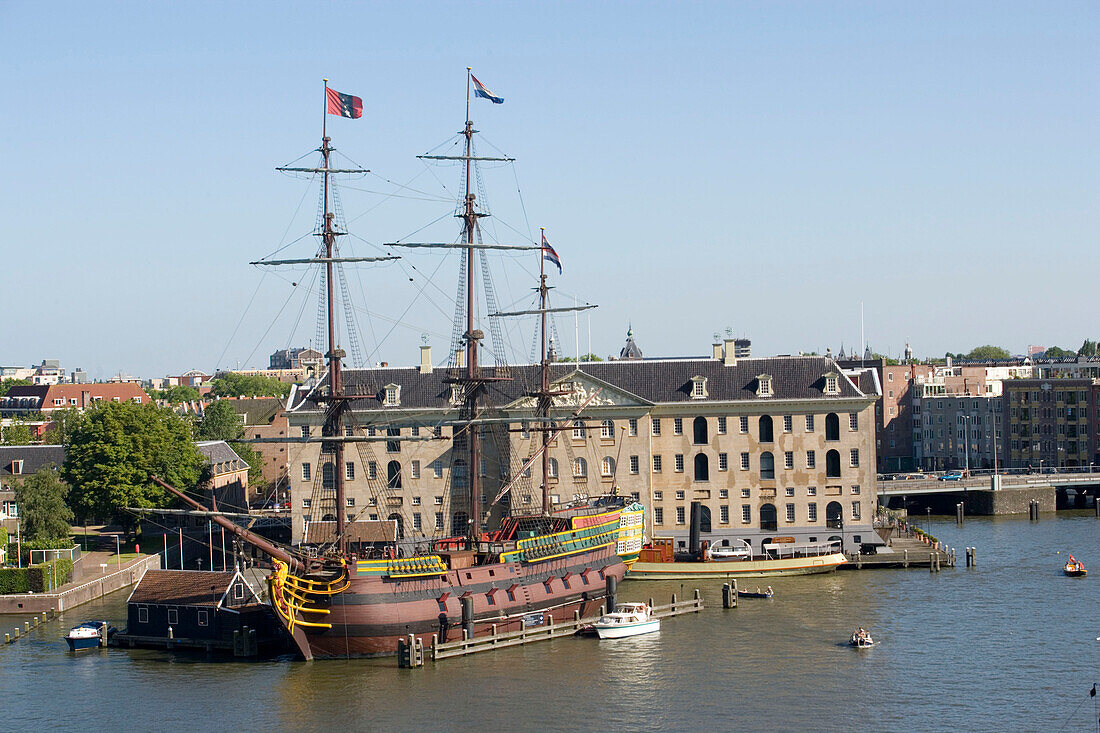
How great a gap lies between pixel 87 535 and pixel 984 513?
8384cm

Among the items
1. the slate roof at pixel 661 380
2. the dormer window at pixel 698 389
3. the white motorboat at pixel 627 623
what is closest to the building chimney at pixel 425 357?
the slate roof at pixel 661 380

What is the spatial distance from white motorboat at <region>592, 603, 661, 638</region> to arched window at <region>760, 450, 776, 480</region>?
29.8 m

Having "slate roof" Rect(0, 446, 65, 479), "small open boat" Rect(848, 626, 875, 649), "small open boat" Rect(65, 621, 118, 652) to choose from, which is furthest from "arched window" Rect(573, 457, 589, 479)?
"slate roof" Rect(0, 446, 65, 479)

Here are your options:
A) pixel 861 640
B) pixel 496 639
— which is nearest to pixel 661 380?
pixel 496 639

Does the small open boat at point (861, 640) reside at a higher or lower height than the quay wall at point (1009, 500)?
lower

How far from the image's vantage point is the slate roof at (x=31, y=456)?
12606cm

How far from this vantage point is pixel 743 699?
60250 mm

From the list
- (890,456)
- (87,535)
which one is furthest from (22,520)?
(890,456)

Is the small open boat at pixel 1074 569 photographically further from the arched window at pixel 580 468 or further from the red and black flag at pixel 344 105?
the red and black flag at pixel 344 105

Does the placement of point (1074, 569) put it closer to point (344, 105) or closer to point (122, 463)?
point (344, 105)

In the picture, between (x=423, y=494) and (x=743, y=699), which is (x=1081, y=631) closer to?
(x=743, y=699)

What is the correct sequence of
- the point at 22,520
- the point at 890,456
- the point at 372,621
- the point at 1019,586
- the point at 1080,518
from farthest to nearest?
the point at 890,456 → the point at 1080,518 → the point at 22,520 → the point at 1019,586 → the point at 372,621

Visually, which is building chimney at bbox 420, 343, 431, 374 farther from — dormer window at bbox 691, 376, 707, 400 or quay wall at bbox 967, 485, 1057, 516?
quay wall at bbox 967, 485, 1057, 516

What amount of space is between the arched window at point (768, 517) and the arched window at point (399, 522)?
26.5m
